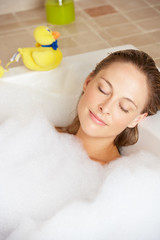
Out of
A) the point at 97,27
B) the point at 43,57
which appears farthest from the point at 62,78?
the point at 97,27

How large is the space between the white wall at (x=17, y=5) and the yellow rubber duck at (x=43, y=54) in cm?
129

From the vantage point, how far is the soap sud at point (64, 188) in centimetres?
133

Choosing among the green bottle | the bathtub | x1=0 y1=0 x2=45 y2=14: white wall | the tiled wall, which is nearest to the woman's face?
the bathtub

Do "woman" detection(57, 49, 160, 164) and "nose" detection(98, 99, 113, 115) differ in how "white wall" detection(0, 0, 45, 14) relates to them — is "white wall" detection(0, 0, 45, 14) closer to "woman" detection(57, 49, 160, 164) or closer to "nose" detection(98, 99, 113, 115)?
"woman" detection(57, 49, 160, 164)

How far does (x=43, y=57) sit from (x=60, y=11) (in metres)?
1.11

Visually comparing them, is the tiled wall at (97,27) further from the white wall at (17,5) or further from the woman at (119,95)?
the woman at (119,95)

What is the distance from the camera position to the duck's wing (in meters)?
1.74

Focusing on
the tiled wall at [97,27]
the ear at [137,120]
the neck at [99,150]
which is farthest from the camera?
the tiled wall at [97,27]

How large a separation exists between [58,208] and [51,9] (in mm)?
1692

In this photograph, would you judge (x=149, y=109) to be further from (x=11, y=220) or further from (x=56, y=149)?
(x=11, y=220)

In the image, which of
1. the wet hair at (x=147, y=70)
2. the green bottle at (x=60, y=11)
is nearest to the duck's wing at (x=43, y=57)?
the wet hair at (x=147, y=70)

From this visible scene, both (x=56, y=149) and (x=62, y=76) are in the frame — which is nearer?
(x=56, y=149)

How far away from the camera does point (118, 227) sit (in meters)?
1.34

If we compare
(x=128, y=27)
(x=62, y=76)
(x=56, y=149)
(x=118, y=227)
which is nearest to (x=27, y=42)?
(x=128, y=27)
